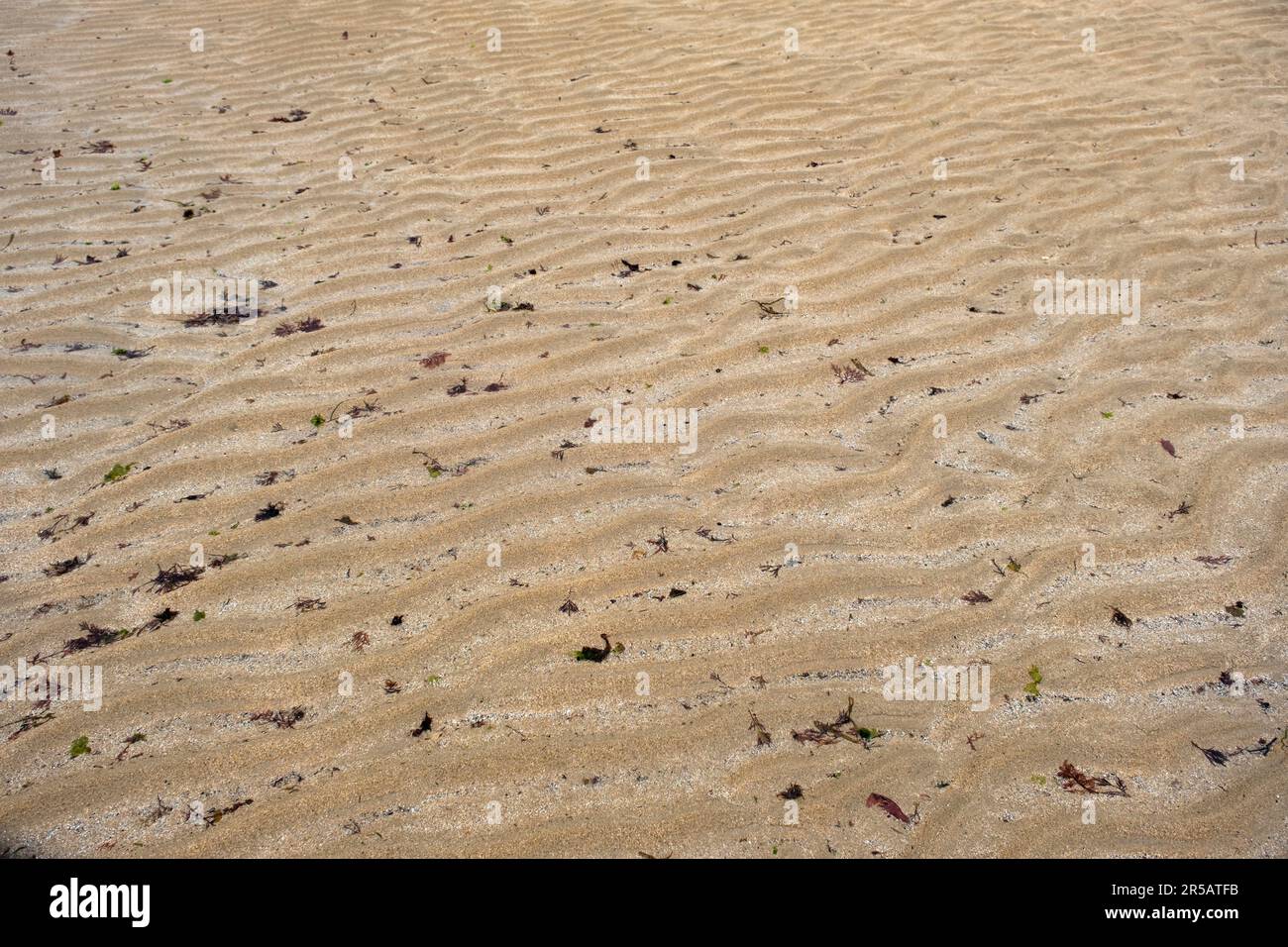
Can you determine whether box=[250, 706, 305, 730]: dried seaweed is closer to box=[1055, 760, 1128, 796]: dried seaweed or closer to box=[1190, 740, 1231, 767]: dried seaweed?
box=[1055, 760, 1128, 796]: dried seaweed

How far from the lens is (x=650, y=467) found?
3461 millimetres

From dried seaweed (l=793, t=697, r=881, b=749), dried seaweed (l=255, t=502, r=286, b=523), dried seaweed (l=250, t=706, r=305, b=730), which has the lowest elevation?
dried seaweed (l=793, t=697, r=881, b=749)

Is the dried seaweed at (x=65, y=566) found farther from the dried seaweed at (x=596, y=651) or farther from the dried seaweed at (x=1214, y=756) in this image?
the dried seaweed at (x=1214, y=756)

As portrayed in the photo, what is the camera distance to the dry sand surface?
7.98ft

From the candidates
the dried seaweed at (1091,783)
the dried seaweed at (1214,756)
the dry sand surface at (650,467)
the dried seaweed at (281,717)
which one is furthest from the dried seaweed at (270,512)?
the dried seaweed at (1214,756)

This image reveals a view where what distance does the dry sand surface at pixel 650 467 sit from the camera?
7.98 feet

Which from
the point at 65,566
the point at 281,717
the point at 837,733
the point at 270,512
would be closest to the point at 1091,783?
the point at 837,733

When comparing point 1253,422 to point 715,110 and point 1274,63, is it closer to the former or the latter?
point 715,110

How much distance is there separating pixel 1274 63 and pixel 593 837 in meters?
7.97

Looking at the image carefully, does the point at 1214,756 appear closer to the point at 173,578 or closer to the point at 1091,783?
the point at 1091,783

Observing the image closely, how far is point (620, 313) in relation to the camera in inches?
169

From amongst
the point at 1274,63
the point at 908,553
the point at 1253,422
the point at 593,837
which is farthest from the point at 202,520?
the point at 1274,63

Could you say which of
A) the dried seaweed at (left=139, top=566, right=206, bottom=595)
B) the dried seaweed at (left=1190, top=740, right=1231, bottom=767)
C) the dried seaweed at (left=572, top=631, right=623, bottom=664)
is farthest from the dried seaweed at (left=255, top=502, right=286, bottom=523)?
the dried seaweed at (left=1190, top=740, right=1231, bottom=767)
